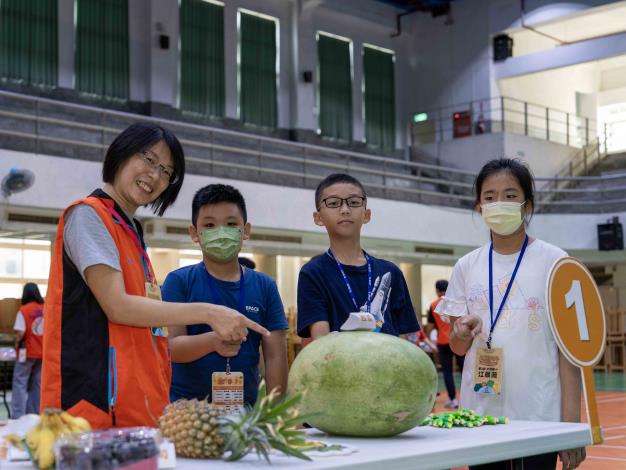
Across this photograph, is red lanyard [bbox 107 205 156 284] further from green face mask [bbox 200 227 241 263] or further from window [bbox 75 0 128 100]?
window [bbox 75 0 128 100]

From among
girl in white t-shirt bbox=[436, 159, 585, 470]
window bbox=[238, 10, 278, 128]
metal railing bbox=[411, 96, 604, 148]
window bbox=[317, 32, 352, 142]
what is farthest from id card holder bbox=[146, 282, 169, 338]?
metal railing bbox=[411, 96, 604, 148]

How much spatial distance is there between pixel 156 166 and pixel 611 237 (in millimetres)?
18600

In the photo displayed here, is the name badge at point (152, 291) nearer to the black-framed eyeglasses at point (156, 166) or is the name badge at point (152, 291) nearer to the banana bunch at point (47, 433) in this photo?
the black-framed eyeglasses at point (156, 166)

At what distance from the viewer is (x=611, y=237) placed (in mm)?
19703

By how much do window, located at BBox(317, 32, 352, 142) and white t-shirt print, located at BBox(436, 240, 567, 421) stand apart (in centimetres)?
1963

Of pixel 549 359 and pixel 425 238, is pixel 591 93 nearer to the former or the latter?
pixel 425 238

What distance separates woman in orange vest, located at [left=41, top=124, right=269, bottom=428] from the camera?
6.97ft

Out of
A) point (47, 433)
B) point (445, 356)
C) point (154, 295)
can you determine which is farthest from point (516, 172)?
point (445, 356)

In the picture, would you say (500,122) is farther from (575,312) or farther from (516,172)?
(575,312)

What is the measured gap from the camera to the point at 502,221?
10.9 ft

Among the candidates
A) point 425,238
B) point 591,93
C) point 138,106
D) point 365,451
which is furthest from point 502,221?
point 591,93

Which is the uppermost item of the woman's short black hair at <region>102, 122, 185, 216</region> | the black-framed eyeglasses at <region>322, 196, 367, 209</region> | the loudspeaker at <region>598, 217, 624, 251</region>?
the loudspeaker at <region>598, 217, 624, 251</region>

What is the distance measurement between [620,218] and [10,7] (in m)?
13.7

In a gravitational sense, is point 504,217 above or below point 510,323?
above
